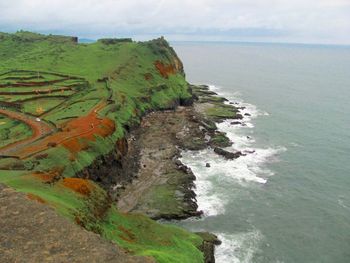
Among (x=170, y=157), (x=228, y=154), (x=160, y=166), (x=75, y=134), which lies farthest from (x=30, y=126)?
(x=228, y=154)

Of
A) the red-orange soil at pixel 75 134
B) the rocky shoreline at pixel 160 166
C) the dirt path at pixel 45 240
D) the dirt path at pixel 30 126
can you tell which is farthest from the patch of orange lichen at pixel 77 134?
the dirt path at pixel 45 240

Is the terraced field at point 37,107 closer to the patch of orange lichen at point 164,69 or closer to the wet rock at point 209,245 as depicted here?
the wet rock at point 209,245

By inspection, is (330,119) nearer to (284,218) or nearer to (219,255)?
(284,218)

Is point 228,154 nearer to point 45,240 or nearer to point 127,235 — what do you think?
point 127,235

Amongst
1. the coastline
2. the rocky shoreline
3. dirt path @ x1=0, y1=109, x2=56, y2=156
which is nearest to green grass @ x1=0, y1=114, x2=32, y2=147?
dirt path @ x1=0, y1=109, x2=56, y2=156

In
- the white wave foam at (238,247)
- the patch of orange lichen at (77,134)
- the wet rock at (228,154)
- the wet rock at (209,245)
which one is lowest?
the wet rock at (228,154)

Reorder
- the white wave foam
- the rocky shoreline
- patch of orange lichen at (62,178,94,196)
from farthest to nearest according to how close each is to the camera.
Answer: the rocky shoreline < the white wave foam < patch of orange lichen at (62,178,94,196)

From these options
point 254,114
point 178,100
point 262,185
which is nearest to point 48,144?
point 262,185

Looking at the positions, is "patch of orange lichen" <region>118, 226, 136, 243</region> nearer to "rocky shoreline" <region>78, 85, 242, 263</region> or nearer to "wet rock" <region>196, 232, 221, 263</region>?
"wet rock" <region>196, 232, 221, 263</region>
